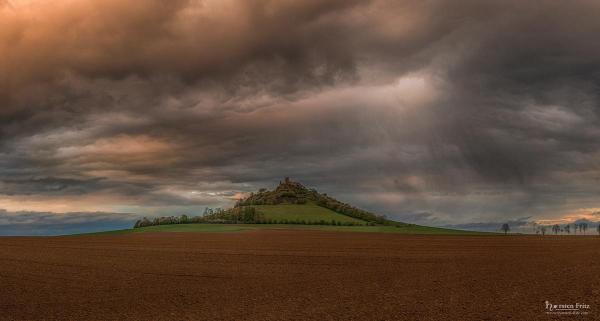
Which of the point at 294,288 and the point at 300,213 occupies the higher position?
the point at 300,213

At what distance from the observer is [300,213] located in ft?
439

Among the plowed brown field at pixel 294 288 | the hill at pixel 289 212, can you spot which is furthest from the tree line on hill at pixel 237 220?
the plowed brown field at pixel 294 288

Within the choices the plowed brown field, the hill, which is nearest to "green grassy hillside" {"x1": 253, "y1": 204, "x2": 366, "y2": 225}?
the hill

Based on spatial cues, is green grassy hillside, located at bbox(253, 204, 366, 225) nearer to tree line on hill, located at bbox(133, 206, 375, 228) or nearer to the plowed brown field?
tree line on hill, located at bbox(133, 206, 375, 228)

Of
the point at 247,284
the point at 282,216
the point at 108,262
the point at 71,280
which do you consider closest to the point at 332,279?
the point at 247,284

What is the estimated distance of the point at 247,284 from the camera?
976 inches

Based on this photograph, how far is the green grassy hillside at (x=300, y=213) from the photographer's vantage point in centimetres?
12654

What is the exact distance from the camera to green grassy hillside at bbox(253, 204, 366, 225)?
415ft

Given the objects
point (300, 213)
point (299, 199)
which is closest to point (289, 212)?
point (300, 213)

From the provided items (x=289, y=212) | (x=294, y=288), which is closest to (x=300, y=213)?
(x=289, y=212)

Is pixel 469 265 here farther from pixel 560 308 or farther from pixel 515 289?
pixel 560 308

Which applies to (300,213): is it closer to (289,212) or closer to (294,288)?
(289,212)

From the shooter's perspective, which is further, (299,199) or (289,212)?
(299,199)

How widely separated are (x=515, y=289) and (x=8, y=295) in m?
24.3
